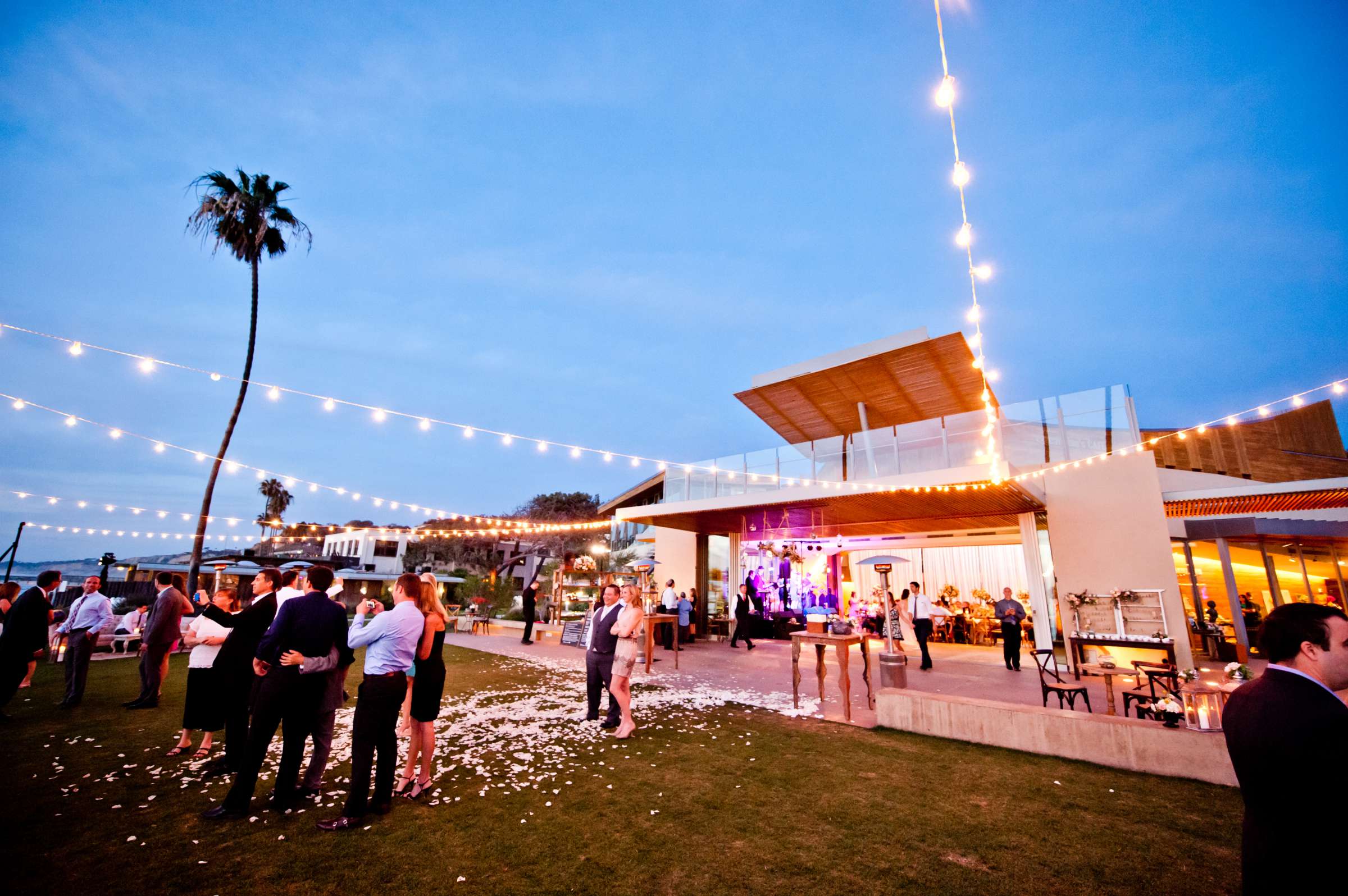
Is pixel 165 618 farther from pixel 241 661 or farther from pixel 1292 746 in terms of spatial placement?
pixel 1292 746

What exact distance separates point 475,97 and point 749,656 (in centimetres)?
10226

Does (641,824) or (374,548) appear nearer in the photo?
(641,824)

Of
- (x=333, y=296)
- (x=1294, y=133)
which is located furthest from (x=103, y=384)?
(x=1294, y=133)

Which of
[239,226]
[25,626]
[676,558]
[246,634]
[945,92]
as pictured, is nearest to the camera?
[246,634]

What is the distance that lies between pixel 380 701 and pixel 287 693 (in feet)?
2.28

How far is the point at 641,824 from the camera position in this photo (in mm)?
3561

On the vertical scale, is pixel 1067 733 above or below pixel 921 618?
below

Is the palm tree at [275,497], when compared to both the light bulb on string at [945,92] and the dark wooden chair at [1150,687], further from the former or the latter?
the dark wooden chair at [1150,687]

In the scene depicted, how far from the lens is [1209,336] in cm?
10475

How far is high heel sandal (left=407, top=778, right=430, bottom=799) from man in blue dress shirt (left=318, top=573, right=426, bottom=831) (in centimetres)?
27

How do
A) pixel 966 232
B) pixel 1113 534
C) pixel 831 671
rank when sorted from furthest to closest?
pixel 1113 534 < pixel 831 671 < pixel 966 232

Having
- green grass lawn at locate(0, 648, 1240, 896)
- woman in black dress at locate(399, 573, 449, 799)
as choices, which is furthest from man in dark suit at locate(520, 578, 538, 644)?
woman in black dress at locate(399, 573, 449, 799)

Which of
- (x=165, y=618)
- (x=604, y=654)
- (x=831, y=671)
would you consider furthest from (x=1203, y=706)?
Answer: (x=165, y=618)

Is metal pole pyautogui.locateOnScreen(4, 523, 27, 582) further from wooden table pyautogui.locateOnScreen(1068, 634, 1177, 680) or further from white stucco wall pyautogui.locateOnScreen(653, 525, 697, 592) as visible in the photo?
wooden table pyautogui.locateOnScreen(1068, 634, 1177, 680)
